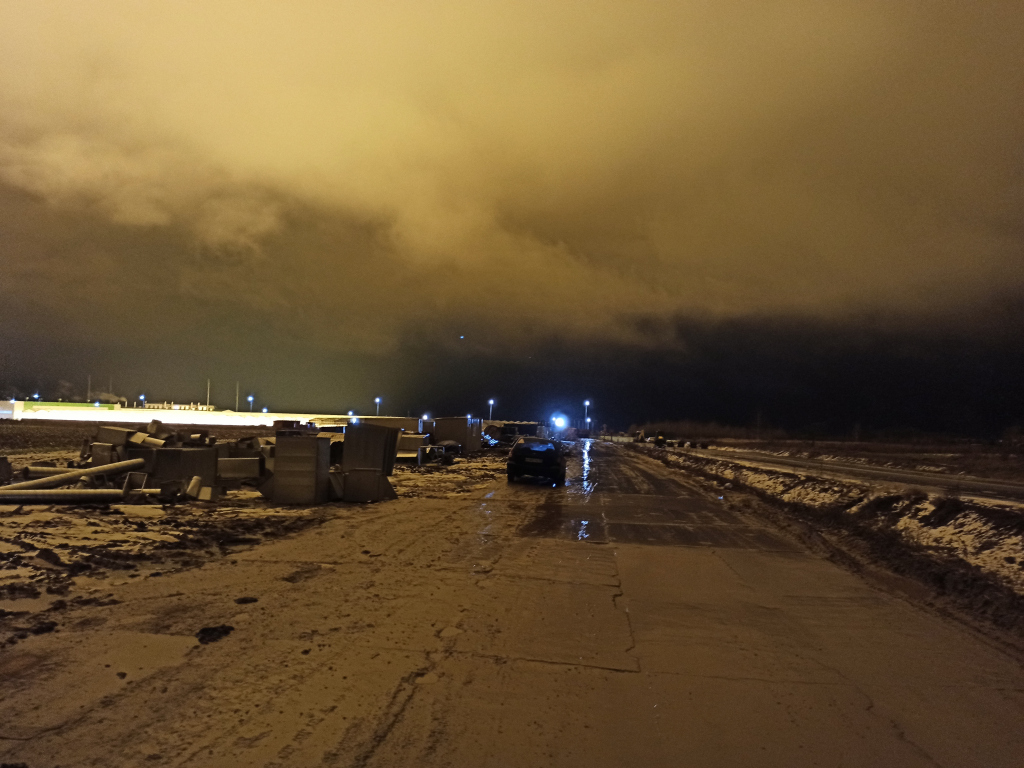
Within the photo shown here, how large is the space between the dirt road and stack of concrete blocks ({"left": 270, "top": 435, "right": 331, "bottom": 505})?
578 cm

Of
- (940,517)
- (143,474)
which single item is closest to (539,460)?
(143,474)

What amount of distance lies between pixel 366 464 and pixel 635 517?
280 inches

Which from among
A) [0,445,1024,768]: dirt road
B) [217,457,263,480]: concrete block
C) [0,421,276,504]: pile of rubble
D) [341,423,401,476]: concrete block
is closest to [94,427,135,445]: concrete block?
[0,421,276,504]: pile of rubble

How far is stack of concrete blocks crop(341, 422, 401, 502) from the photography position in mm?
17188

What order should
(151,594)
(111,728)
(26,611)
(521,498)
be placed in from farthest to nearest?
1. (521,498)
2. (151,594)
3. (26,611)
4. (111,728)

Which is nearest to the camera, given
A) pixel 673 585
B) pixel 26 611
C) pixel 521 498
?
pixel 26 611

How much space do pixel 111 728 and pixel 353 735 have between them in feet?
4.98

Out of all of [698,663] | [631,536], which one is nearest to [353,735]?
[698,663]

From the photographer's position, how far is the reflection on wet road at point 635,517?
13.5 meters

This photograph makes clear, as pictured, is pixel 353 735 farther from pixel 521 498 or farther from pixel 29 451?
pixel 29 451

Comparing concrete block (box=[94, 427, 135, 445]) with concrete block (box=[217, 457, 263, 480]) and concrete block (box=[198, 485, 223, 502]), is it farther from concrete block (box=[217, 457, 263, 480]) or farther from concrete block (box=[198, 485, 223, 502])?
concrete block (box=[198, 485, 223, 502])

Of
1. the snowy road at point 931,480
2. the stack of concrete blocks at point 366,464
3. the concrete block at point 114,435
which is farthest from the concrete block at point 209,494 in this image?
the snowy road at point 931,480

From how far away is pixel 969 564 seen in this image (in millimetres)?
11305

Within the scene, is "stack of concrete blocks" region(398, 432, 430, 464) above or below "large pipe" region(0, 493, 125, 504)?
above
